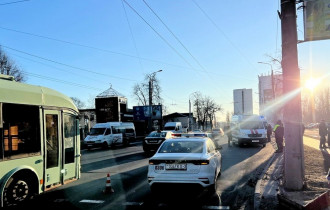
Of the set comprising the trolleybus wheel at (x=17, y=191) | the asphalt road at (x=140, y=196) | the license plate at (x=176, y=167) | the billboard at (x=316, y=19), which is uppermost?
the billboard at (x=316, y=19)

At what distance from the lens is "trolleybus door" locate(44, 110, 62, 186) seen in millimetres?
7375

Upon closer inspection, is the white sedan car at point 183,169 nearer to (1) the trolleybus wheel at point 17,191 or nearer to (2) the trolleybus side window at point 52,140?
(2) the trolleybus side window at point 52,140

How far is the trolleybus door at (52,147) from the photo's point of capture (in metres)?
7.38

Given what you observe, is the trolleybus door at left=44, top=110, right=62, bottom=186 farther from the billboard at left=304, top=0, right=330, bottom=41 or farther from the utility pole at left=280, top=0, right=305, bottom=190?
the billboard at left=304, top=0, right=330, bottom=41

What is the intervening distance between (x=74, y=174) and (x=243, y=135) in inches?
662

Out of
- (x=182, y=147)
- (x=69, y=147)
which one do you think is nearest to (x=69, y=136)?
(x=69, y=147)

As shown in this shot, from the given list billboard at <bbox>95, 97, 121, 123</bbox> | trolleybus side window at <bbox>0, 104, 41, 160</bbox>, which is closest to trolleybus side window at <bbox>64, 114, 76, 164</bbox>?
trolleybus side window at <bbox>0, 104, 41, 160</bbox>

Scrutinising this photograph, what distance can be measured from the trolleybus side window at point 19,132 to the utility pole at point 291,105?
5871 mm

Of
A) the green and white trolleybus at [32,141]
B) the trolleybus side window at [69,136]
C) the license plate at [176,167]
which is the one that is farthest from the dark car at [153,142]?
the license plate at [176,167]

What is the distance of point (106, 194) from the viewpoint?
7.62m

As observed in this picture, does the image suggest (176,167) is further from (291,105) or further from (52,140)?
(52,140)

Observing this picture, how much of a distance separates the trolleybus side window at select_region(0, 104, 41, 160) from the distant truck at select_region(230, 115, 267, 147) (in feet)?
60.2

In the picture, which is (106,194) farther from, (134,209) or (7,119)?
(7,119)

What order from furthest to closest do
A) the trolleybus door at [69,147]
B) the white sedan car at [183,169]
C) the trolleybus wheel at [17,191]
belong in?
1. the trolleybus door at [69,147]
2. the white sedan car at [183,169]
3. the trolleybus wheel at [17,191]
